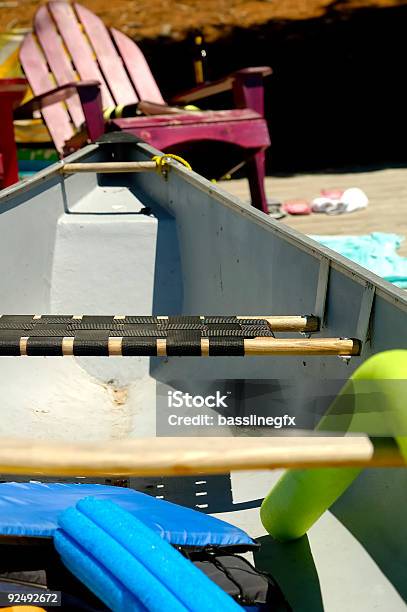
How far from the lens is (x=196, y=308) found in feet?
10.7

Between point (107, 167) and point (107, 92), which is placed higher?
point (107, 167)

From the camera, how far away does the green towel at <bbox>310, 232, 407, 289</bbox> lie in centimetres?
414

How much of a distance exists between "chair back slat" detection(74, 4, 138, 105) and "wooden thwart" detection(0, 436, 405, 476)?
5.09m

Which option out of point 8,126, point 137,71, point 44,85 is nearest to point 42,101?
point 8,126

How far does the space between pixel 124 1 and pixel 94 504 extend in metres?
11.9

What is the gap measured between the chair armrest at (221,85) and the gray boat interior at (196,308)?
1253 mm

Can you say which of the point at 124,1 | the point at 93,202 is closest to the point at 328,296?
the point at 93,202

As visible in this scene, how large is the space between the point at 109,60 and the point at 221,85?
3.96 ft

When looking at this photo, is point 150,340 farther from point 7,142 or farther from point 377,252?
point 7,142

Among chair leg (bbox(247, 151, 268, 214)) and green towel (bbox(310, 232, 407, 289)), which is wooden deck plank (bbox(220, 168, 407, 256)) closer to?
green towel (bbox(310, 232, 407, 289))

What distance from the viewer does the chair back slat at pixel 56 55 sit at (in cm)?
586

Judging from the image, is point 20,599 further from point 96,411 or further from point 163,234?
point 163,234

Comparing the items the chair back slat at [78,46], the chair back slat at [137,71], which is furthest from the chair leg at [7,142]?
the chair back slat at [137,71]

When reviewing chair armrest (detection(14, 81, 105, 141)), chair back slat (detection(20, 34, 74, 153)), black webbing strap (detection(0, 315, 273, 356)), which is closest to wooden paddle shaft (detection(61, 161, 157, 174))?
chair armrest (detection(14, 81, 105, 141))
